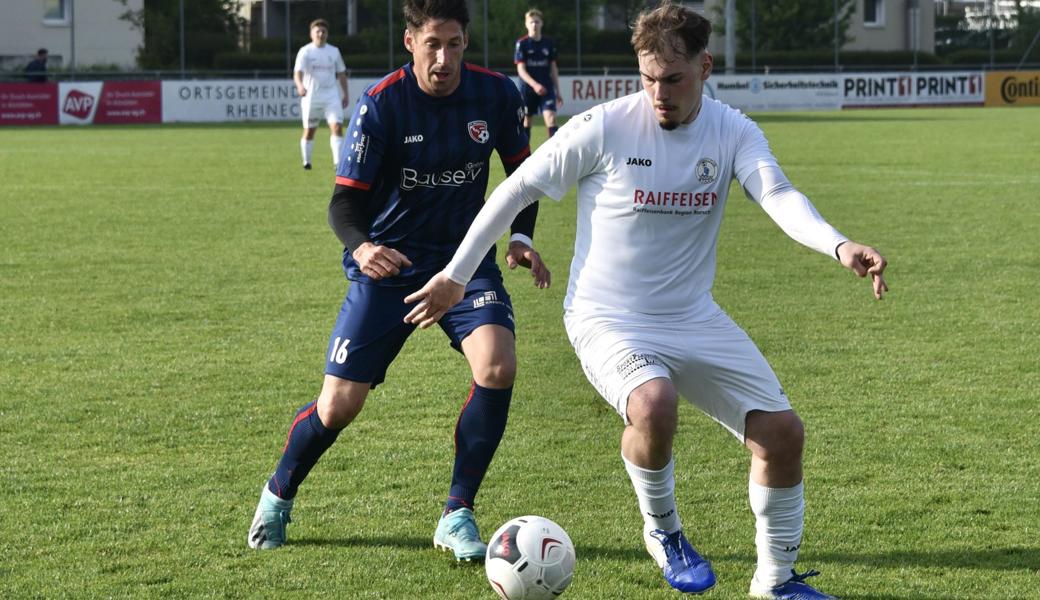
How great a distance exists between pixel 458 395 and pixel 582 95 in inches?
1291

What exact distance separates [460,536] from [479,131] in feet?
4.52

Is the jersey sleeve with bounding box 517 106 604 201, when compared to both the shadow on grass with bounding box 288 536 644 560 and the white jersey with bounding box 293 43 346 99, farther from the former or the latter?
the white jersey with bounding box 293 43 346 99

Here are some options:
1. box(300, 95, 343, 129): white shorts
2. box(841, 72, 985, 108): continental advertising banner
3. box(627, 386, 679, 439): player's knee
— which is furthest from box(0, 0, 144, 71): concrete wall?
box(627, 386, 679, 439): player's knee

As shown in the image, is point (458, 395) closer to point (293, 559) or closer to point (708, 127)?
point (293, 559)

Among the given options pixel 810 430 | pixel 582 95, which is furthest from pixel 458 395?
pixel 582 95

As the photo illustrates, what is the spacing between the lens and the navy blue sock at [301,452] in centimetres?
469

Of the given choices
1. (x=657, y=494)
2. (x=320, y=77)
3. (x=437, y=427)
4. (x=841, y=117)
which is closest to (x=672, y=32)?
(x=657, y=494)

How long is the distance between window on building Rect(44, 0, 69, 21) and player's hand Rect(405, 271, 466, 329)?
156 feet

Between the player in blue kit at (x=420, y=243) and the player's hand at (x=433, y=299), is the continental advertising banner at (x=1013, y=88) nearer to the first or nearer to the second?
the player in blue kit at (x=420, y=243)

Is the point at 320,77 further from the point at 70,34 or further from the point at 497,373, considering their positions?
the point at 70,34

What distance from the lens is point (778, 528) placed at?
13.4 ft

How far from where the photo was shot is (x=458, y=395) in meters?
6.84

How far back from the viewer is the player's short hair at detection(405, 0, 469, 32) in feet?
15.1

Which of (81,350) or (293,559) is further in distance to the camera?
(81,350)
